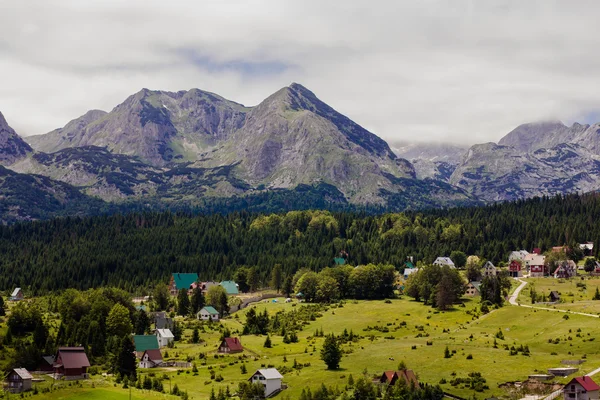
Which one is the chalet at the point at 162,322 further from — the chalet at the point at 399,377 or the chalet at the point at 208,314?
the chalet at the point at 399,377

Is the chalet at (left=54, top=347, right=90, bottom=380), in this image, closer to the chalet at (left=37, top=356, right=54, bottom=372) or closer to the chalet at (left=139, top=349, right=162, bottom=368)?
the chalet at (left=37, top=356, right=54, bottom=372)

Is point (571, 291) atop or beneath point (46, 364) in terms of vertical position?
atop

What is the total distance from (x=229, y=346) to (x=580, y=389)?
2464 inches

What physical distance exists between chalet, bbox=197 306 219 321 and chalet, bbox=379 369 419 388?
255ft

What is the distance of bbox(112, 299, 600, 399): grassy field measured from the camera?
102 meters

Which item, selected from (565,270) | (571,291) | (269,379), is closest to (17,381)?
(269,379)

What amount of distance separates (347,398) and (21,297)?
449 ft

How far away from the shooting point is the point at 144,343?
128375 millimetres

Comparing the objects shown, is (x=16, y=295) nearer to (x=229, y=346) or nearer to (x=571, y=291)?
(x=229, y=346)

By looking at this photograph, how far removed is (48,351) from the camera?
117438 millimetres

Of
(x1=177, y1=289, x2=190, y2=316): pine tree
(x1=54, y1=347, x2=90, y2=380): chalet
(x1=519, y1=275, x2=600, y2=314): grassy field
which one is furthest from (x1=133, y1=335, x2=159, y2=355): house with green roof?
(x1=519, y1=275, x2=600, y2=314): grassy field

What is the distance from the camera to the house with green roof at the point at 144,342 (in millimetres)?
126688

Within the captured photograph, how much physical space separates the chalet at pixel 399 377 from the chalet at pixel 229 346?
3877 cm

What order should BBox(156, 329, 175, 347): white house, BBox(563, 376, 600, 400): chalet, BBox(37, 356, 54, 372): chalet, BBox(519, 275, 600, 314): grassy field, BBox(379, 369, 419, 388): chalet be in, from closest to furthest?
BBox(563, 376, 600, 400): chalet → BBox(379, 369, 419, 388): chalet → BBox(37, 356, 54, 372): chalet → BBox(156, 329, 175, 347): white house → BBox(519, 275, 600, 314): grassy field
